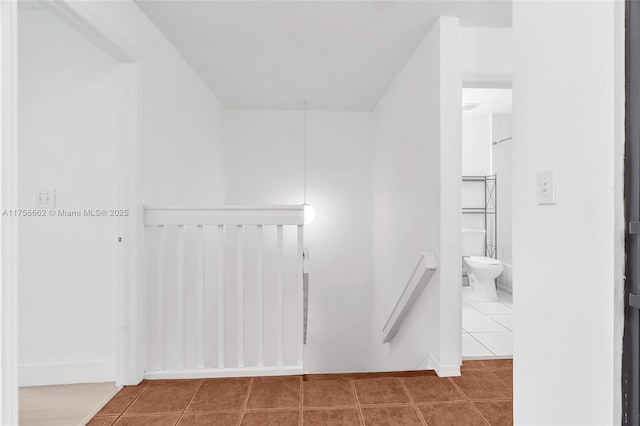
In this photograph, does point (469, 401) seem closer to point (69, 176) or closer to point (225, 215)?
point (225, 215)

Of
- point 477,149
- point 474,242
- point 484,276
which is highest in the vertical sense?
point 477,149

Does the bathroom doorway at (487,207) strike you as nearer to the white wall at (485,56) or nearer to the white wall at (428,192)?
the white wall at (428,192)

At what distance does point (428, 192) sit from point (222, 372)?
1801 mm

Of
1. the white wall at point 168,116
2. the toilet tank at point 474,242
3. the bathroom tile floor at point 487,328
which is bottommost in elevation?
the bathroom tile floor at point 487,328

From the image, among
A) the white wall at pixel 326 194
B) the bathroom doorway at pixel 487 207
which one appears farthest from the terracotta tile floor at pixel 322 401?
the white wall at pixel 326 194

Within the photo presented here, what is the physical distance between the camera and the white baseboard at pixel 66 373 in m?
2.02

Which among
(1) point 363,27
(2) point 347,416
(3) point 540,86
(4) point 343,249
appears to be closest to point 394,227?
(4) point 343,249

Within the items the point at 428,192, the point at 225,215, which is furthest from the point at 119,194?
the point at 428,192

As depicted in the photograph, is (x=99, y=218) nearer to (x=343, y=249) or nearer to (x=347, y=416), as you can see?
(x=347, y=416)

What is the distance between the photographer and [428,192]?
2447mm

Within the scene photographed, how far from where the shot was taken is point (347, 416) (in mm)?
1661

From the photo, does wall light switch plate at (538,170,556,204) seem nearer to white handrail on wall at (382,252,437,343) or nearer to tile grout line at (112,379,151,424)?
white handrail on wall at (382,252,437,343)

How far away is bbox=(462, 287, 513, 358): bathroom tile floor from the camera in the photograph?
2584mm

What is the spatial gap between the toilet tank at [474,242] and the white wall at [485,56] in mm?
3093
